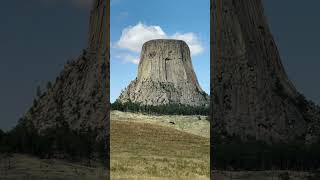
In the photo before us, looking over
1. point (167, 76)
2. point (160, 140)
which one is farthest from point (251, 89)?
point (167, 76)

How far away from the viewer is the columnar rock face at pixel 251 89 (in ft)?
160

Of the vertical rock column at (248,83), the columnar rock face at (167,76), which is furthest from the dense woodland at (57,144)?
the columnar rock face at (167,76)

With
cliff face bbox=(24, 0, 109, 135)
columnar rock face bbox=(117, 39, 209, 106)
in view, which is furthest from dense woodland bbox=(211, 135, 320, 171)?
columnar rock face bbox=(117, 39, 209, 106)

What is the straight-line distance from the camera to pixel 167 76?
130000 millimetres

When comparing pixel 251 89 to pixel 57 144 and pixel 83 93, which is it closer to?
pixel 83 93

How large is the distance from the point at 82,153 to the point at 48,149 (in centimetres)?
307

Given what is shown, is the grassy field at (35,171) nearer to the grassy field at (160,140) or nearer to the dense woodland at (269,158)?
the dense woodland at (269,158)

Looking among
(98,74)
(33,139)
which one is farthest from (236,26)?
(33,139)

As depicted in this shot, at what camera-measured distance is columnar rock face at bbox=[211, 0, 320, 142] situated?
160 feet

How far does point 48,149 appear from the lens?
34.9 m

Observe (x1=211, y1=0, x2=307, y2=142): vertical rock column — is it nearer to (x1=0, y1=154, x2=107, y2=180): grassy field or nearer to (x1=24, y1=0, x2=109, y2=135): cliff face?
(x1=24, y1=0, x2=109, y2=135): cliff face

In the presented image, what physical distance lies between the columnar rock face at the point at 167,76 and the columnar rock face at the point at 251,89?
213ft

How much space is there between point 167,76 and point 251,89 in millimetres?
80236

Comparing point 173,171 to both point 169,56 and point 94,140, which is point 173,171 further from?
point 169,56
